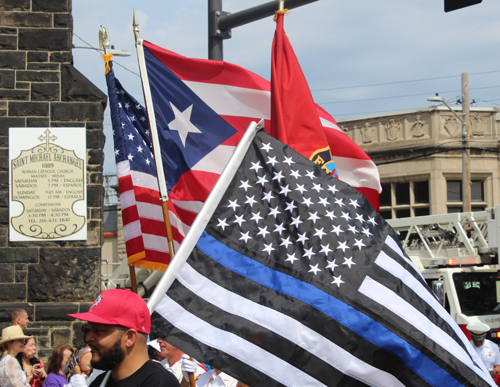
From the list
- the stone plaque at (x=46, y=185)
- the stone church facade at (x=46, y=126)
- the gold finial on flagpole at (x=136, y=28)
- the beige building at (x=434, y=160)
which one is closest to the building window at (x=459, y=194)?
the beige building at (x=434, y=160)

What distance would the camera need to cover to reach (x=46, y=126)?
9031mm

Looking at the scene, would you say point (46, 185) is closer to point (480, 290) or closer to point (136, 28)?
point (136, 28)

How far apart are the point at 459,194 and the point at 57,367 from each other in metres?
21.9

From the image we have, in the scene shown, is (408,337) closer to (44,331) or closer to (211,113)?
(211,113)

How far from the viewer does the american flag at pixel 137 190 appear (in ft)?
19.9

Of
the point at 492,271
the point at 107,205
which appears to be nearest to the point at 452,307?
the point at 492,271

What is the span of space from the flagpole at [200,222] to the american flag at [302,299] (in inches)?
0.7

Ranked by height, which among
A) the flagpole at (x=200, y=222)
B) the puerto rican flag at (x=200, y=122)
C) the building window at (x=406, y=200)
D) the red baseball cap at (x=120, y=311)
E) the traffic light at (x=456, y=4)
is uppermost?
the traffic light at (x=456, y=4)

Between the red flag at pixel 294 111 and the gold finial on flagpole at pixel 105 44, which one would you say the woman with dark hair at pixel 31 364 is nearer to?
the gold finial on flagpole at pixel 105 44

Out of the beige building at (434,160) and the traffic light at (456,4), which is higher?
the traffic light at (456,4)

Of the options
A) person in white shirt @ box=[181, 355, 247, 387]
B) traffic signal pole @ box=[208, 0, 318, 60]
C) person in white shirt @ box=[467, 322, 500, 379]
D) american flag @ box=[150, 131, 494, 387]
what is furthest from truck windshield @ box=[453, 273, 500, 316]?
american flag @ box=[150, 131, 494, 387]

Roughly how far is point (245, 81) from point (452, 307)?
7.03m

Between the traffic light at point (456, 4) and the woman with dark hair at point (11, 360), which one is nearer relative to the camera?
the woman with dark hair at point (11, 360)

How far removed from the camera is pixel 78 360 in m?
6.53
